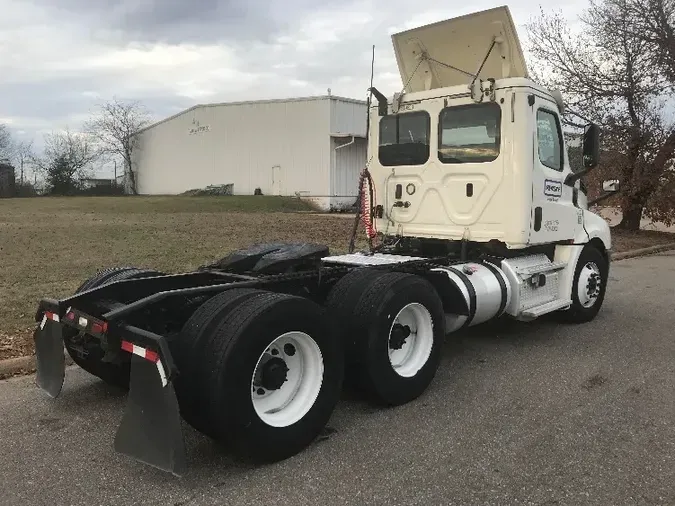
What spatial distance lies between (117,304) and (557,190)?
15.5ft

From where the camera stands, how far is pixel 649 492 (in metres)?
3.32

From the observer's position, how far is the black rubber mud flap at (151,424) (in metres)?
3.19

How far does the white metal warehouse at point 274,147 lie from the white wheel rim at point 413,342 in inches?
980

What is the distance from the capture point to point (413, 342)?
4863mm

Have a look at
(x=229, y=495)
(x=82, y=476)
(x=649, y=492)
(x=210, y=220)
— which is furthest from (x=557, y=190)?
(x=210, y=220)

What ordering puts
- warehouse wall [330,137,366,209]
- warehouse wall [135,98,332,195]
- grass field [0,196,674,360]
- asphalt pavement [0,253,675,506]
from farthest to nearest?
warehouse wall [135,98,332,195] < warehouse wall [330,137,366,209] < grass field [0,196,674,360] < asphalt pavement [0,253,675,506]

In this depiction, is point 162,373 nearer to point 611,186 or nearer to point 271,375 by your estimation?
point 271,375

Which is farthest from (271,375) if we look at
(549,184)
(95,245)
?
(95,245)

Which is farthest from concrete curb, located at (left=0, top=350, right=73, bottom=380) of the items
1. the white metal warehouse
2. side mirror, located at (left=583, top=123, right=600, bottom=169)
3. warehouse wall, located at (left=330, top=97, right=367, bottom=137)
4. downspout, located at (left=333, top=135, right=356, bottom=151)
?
warehouse wall, located at (left=330, top=97, right=367, bottom=137)

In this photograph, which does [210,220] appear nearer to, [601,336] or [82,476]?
[601,336]

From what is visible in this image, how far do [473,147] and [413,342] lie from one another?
8.08ft

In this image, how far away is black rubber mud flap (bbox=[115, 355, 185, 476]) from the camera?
3188 mm

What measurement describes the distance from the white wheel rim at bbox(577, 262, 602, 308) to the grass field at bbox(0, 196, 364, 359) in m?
5.88

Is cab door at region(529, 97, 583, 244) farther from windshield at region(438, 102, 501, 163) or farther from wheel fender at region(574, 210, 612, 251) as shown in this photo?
windshield at region(438, 102, 501, 163)
